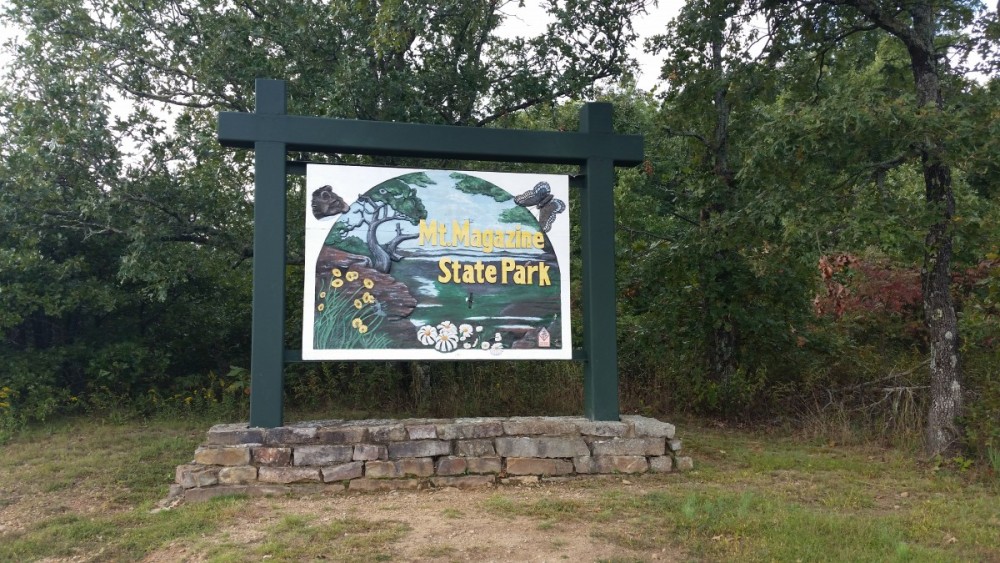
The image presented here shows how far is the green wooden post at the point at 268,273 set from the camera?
19.8 feet

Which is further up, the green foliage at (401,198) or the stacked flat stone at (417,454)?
the green foliage at (401,198)

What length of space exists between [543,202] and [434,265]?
1181mm

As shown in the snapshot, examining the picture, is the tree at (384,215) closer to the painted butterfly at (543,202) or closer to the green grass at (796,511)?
the painted butterfly at (543,202)

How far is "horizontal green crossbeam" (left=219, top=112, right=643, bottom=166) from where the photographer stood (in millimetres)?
6207

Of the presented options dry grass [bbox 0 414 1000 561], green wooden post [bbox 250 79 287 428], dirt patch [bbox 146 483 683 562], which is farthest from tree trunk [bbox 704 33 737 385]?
green wooden post [bbox 250 79 287 428]

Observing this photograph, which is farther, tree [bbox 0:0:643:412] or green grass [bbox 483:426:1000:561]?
tree [bbox 0:0:643:412]

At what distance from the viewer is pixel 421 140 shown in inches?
254

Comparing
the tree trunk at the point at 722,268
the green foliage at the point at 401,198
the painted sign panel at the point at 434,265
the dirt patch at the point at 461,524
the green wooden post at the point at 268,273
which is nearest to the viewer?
the dirt patch at the point at 461,524

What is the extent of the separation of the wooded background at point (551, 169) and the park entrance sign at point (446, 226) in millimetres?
1518

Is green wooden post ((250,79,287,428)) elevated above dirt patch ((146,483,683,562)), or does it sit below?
above

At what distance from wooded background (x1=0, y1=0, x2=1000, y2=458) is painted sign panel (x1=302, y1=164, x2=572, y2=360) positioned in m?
1.97

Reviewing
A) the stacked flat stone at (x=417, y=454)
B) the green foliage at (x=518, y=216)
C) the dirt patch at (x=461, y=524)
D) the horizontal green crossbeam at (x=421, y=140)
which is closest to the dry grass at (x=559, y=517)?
the dirt patch at (x=461, y=524)

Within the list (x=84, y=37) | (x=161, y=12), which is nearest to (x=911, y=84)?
(x=161, y=12)

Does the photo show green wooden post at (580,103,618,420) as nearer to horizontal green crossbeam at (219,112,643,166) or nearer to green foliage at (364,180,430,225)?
horizontal green crossbeam at (219,112,643,166)
